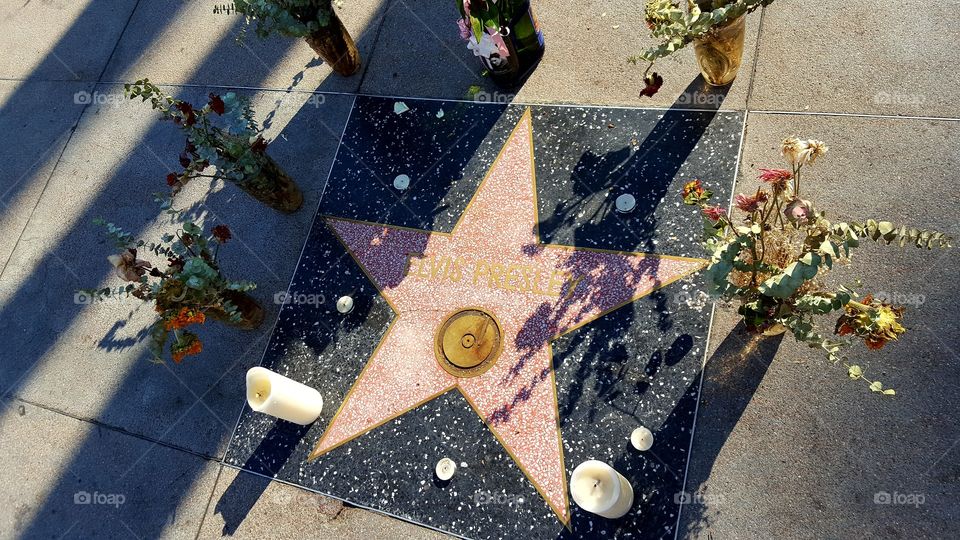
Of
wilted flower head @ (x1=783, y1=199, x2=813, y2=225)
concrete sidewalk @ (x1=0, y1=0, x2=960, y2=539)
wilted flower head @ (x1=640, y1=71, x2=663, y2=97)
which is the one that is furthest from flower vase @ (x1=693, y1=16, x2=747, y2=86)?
wilted flower head @ (x1=783, y1=199, x2=813, y2=225)

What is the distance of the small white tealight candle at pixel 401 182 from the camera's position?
15.1 ft

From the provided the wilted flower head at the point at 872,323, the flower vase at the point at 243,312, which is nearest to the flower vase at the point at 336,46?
the flower vase at the point at 243,312

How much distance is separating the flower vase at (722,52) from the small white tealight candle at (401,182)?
6.95 ft

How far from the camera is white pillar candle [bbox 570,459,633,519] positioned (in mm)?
3213

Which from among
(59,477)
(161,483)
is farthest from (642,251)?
(59,477)

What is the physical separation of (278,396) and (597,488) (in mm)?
1860

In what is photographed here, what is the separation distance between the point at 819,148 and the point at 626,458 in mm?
1902

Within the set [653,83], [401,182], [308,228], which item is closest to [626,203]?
[653,83]

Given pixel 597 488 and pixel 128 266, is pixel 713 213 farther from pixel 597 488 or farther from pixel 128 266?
pixel 128 266

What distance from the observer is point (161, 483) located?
4176 mm

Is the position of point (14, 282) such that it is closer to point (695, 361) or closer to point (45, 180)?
point (45, 180)

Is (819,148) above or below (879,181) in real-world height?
above

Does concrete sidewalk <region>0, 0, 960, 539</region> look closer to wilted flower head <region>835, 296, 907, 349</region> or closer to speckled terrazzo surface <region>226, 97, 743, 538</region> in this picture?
speckled terrazzo surface <region>226, 97, 743, 538</region>

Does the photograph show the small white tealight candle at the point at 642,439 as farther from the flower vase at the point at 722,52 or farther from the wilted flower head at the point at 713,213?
the flower vase at the point at 722,52
